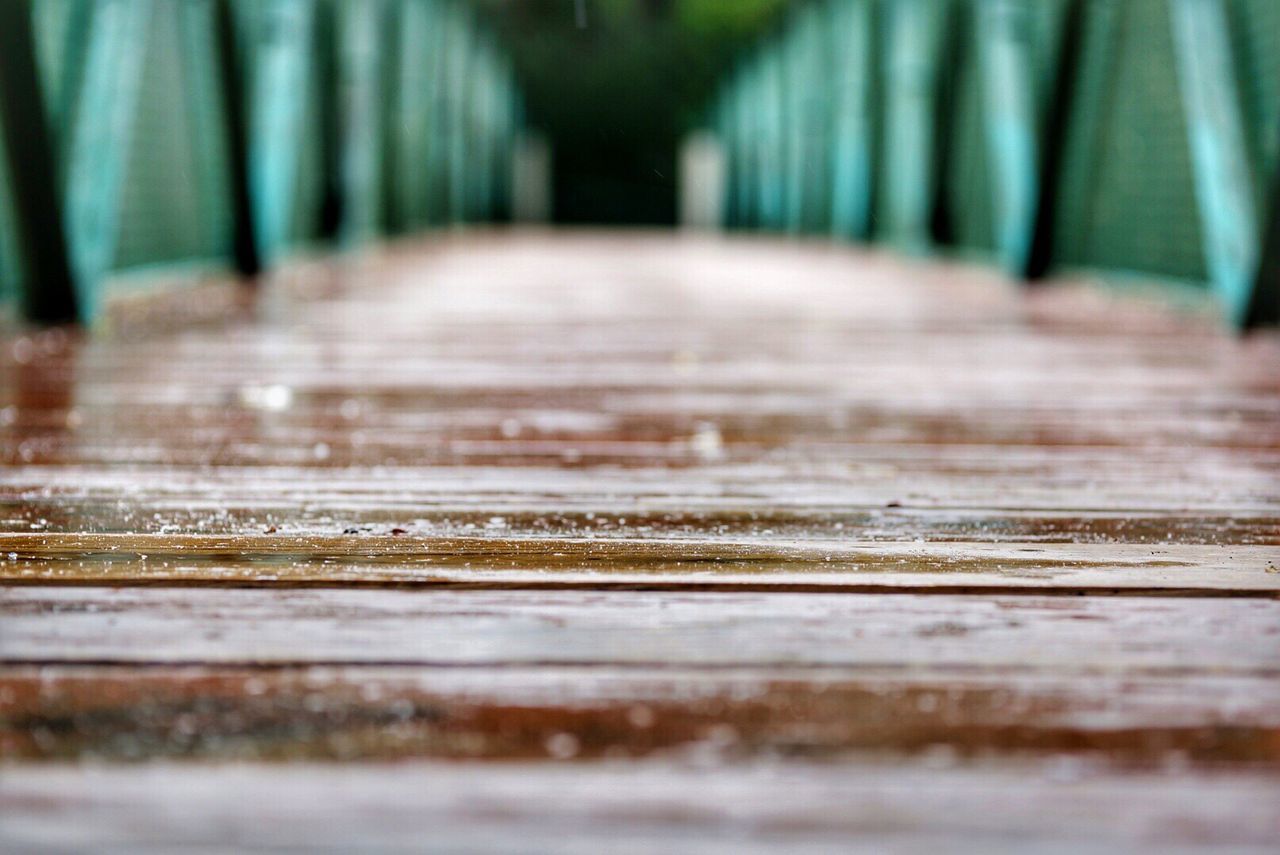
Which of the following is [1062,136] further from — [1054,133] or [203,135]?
[203,135]

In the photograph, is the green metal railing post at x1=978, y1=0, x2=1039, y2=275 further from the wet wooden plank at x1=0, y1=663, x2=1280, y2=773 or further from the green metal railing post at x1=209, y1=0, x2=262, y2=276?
the wet wooden plank at x1=0, y1=663, x2=1280, y2=773

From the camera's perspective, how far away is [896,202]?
31.7 ft

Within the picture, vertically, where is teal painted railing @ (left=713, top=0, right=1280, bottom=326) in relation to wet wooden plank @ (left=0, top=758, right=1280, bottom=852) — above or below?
above

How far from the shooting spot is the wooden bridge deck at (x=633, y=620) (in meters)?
0.65

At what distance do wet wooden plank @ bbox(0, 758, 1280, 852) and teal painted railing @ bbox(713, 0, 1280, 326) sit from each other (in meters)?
2.85

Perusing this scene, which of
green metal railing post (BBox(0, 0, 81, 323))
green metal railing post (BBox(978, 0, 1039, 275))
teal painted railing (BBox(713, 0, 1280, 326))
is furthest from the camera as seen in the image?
green metal railing post (BBox(978, 0, 1039, 275))

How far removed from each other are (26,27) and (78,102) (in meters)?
0.36

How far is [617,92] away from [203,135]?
563 inches

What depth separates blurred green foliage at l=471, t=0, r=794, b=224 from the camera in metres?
19.0

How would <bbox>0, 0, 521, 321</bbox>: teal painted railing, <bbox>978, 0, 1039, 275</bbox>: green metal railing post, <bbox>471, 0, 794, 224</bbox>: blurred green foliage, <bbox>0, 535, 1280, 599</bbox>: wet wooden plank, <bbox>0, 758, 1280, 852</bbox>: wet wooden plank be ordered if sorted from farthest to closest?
<bbox>471, 0, 794, 224</bbox>: blurred green foliage → <bbox>978, 0, 1039, 275</bbox>: green metal railing post → <bbox>0, 0, 521, 321</bbox>: teal painted railing → <bbox>0, 535, 1280, 599</bbox>: wet wooden plank → <bbox>0, 758, 1280, 852</bbox>: wet wooden plank

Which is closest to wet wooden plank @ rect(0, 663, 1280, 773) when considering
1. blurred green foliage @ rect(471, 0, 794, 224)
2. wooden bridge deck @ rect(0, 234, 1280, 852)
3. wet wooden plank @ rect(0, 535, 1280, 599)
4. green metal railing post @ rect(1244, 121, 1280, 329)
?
→ wooden bridge deck @ rect(0, 234, 1280, 852)

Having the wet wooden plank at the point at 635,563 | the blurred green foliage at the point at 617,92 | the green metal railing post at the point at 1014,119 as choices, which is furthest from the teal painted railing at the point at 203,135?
the blurred green foliage at the point at 617,92

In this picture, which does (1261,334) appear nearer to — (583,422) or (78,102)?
(583,422)

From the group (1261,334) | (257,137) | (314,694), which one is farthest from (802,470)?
(257,137)
